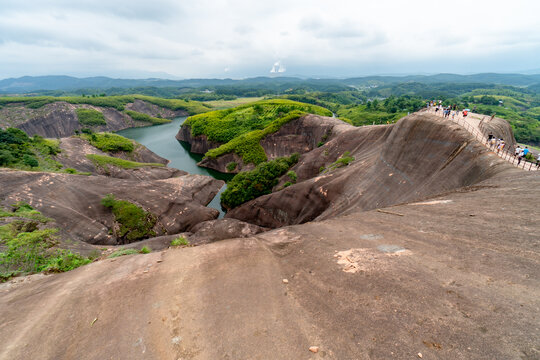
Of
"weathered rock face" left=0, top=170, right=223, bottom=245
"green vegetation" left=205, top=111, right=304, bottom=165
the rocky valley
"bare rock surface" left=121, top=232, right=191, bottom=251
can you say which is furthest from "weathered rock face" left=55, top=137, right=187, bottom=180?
the rocky valley

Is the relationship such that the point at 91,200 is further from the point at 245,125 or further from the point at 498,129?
the point at 245,125

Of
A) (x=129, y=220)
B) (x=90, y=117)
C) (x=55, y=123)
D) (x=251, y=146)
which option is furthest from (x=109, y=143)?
(x=90, y=117)

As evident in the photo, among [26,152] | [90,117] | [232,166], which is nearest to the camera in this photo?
[26,152]

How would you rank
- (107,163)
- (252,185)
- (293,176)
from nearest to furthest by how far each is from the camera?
(293,176), (252,185), (107,163)

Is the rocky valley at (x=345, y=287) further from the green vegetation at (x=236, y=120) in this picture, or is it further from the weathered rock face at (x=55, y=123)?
the weathered rock face at (x=55, y=123)

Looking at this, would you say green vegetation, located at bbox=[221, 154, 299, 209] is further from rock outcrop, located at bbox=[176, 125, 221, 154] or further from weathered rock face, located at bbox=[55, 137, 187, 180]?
rock outcrop, located at bbox=[176, 125, 221, 154]

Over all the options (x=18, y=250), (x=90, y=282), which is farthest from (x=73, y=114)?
(x=90, y=282)
